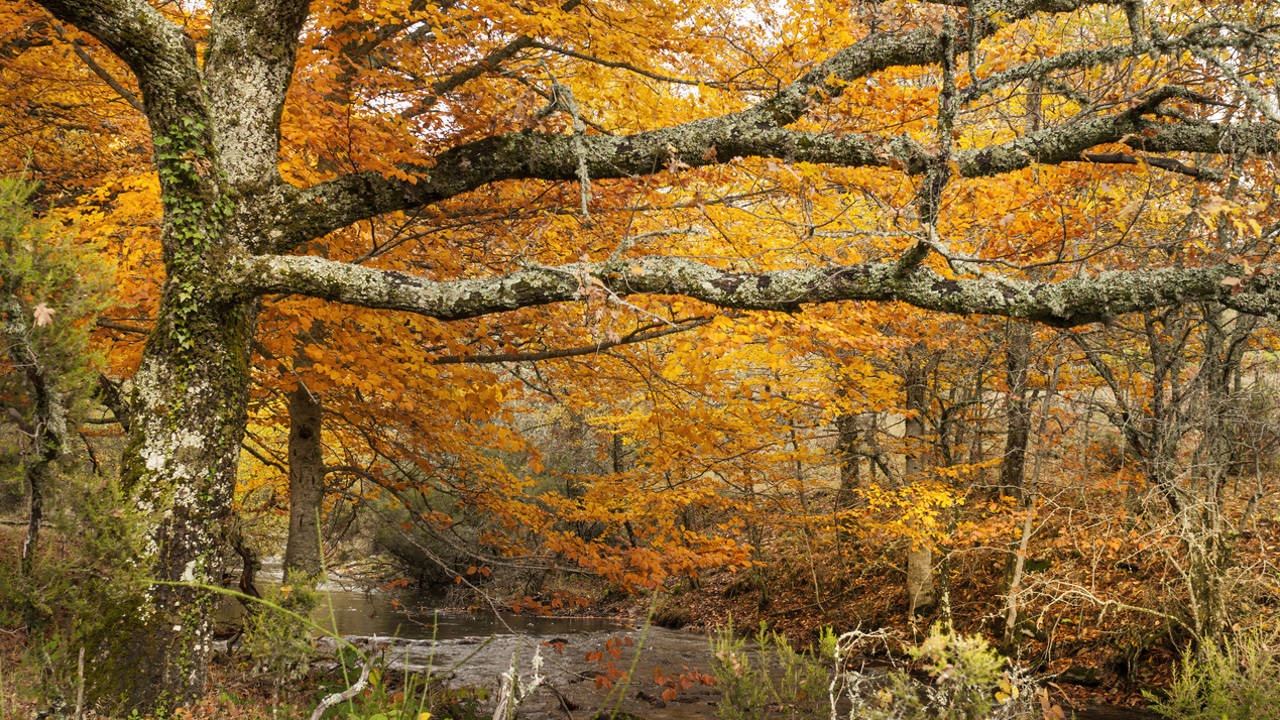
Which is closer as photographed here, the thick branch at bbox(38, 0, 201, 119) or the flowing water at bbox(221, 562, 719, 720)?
the thick branch at bbox(38, 0, 201, 119)

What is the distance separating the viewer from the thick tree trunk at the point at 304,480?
7.21m

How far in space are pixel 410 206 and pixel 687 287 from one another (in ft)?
5.96

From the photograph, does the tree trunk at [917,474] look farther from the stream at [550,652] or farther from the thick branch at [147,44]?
the thick branch at [147,44]

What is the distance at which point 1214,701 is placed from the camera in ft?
16.9

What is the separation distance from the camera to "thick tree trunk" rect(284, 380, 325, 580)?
7.21m

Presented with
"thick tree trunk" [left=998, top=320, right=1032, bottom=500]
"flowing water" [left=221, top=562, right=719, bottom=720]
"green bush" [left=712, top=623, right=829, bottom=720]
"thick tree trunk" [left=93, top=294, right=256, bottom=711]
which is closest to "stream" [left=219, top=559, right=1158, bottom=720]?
"flowing water" [left=221, top=562, right=719, bottom=720]

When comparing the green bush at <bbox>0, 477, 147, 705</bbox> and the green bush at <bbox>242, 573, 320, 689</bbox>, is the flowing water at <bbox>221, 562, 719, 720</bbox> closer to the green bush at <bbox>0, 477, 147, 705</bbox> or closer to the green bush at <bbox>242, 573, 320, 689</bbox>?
the green bush at <bbox>242, 573, 320, 689</bbox>

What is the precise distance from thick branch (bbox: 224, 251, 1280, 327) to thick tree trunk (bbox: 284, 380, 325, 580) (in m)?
3.60

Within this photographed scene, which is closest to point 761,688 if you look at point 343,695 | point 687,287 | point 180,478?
point 687,287

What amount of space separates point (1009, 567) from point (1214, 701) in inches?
175

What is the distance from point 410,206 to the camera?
14.5 ft

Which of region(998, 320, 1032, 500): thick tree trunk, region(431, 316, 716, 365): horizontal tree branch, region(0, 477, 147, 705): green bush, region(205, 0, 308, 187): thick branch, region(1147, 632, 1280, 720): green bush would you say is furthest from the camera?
region(998, 320, 1032, 500): thick tree trunk

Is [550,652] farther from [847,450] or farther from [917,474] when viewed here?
[917,474]

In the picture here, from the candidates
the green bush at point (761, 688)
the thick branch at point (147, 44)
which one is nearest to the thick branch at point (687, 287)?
the thick branch at point (147, 44)
